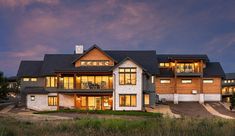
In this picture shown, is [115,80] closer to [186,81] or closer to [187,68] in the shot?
[187,68]

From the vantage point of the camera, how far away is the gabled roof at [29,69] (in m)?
A: 62.7

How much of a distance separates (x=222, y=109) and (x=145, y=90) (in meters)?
10.8

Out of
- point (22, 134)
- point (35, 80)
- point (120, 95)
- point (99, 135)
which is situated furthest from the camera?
point (35, 80)

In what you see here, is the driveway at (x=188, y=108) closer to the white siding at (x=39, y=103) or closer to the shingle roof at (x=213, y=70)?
the shingle roof at (x=213, y=70)

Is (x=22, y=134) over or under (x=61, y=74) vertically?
under

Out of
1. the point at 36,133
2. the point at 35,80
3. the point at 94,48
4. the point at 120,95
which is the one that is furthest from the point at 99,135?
the point at 35,80

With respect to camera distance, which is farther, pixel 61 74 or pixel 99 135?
pixel 61 74

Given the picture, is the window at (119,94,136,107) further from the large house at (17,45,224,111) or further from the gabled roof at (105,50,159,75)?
the gabled roof at (105,50,159,75)

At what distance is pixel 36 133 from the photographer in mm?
17500

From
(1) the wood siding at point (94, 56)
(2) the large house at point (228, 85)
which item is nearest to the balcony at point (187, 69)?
(1) the wood siding at point (94, 56)

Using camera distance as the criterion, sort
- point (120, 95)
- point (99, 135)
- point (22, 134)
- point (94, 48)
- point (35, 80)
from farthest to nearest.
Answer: point (35, 80)
point (94, 48)
point (120, 95)
point (22, 134)
point (99, 135)

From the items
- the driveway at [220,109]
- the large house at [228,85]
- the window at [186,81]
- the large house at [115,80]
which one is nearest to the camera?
the driveway at [220,109]

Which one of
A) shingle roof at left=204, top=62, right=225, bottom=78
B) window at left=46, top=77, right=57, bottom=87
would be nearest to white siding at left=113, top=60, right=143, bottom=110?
window at left=46, top=77, right=57, bottom=87

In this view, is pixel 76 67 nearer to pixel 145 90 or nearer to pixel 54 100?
pixel 54 100
